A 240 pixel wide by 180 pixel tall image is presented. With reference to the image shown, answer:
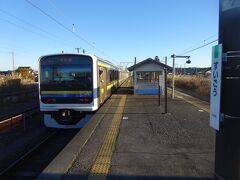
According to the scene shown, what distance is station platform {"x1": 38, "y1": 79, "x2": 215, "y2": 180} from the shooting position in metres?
5.16

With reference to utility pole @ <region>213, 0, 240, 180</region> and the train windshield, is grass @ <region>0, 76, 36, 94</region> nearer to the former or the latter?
the train windshield

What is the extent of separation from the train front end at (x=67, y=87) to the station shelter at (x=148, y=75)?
12138 mm

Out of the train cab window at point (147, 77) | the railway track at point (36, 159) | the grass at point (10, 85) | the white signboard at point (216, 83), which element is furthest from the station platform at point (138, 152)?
the grass at point (10, 85)

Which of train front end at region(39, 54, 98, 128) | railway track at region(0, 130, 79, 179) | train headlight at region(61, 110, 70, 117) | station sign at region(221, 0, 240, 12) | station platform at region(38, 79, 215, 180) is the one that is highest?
station sign at region(221, 0, 240, 12)

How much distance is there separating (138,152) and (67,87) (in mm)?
5695

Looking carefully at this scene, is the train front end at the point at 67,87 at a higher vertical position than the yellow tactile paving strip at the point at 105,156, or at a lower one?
higher

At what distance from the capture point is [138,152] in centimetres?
654

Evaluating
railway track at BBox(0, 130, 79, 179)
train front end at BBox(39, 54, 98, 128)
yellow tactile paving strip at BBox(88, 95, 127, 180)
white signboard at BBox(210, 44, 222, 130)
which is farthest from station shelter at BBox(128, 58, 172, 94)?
white signboard at BBox(210, 44, 222, 130)

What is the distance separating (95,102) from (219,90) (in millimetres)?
9118

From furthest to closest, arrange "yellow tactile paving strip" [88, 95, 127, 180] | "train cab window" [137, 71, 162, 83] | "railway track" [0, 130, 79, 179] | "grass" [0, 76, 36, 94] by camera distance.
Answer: "grass" [0, 76, 36, 94], "train cab window" [137, 71, 162, 83], "railway track" [0, 130, 79, 179], "yellow tactile paving strip" [88, 95, 127, 180]

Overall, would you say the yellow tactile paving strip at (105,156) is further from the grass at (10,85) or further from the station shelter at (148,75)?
the grass at (10,85)

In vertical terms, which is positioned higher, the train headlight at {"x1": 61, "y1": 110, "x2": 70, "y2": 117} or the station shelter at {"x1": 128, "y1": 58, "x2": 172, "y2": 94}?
the station shelter at {"x1": 128, "y1": 58, "x2": 172, "y2": 94}

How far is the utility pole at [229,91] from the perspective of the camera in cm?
266

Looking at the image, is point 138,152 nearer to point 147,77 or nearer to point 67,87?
point 67,87
